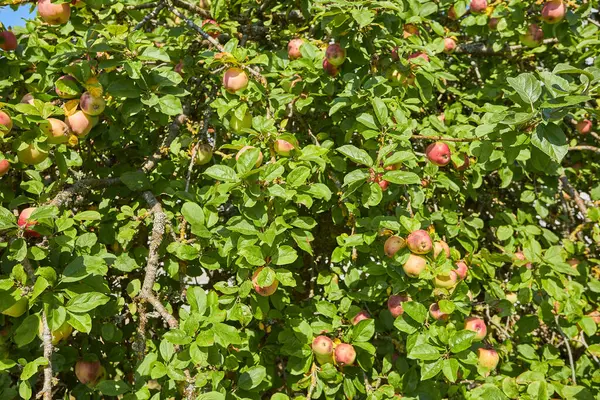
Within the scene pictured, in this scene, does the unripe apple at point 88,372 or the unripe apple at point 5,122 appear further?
the unripe apple at point 88,372

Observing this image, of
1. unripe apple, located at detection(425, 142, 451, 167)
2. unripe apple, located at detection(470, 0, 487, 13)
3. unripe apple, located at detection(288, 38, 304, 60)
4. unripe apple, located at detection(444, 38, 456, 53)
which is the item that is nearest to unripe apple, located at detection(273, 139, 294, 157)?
unripe apple, located at detection(425, 142, 451, 167)

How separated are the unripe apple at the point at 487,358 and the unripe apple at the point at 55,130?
1.35 meters

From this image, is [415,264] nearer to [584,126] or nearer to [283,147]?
[283,147]

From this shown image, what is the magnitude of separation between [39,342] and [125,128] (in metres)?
→ 0.73

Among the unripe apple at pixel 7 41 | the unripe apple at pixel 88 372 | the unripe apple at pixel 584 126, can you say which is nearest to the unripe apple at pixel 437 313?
the unripe apple at pixel 88 372

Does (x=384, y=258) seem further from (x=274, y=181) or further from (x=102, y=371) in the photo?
(x=102, y=371)

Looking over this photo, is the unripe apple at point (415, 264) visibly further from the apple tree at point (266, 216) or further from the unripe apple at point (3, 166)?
the unripe apple at point (3, 166)

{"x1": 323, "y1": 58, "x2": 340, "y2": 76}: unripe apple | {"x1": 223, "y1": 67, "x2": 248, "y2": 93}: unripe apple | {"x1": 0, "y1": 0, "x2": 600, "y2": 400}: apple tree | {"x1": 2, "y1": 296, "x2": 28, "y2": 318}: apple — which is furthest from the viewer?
{"x1": 323, "y1": 58, "x2": 340, "y2": 76}: unripe apple

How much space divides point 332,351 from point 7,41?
4.42 ft

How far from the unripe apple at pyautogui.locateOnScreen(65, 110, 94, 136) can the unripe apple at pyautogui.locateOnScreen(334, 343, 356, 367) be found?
3.01ft

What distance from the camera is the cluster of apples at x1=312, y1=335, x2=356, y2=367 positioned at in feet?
4.67

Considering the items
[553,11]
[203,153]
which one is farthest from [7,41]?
[553,11]

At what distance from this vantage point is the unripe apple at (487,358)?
64.2 inches

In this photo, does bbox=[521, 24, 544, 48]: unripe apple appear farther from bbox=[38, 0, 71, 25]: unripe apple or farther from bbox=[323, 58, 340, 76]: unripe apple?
bbox=[38, 0, 71, 25]: unripe apple
